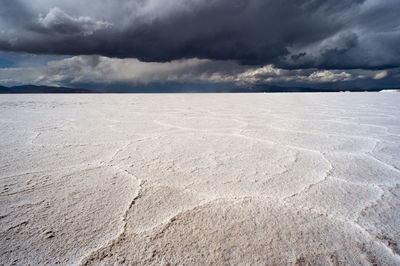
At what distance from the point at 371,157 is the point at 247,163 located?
0.81 meters

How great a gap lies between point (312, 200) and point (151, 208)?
1.99ft

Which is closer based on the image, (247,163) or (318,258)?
(318,258)

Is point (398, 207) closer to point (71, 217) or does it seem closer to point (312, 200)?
point (312, 200)

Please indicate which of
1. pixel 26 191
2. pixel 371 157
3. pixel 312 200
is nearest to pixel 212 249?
pixel 312 200

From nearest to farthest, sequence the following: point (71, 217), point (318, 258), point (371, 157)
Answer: point (318, 258) < point (71, 217) < point (371, 157)

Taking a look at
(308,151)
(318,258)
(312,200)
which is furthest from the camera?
(308,151)

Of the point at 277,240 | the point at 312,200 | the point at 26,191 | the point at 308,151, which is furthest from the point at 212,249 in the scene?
the point at 308,151

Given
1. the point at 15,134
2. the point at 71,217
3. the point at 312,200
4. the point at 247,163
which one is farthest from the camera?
the point at 15,134

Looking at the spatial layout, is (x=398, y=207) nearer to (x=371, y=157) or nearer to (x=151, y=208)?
(x=371, y=157)

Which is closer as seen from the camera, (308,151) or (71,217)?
(71,217)

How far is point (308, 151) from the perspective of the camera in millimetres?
1438

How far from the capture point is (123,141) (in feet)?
5.47

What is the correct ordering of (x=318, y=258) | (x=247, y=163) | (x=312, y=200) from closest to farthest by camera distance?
1. (x=318, y=258)
2. (x=312, y=200)
3. (x=247, y=163)

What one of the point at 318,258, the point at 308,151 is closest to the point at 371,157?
the point at 308,151
